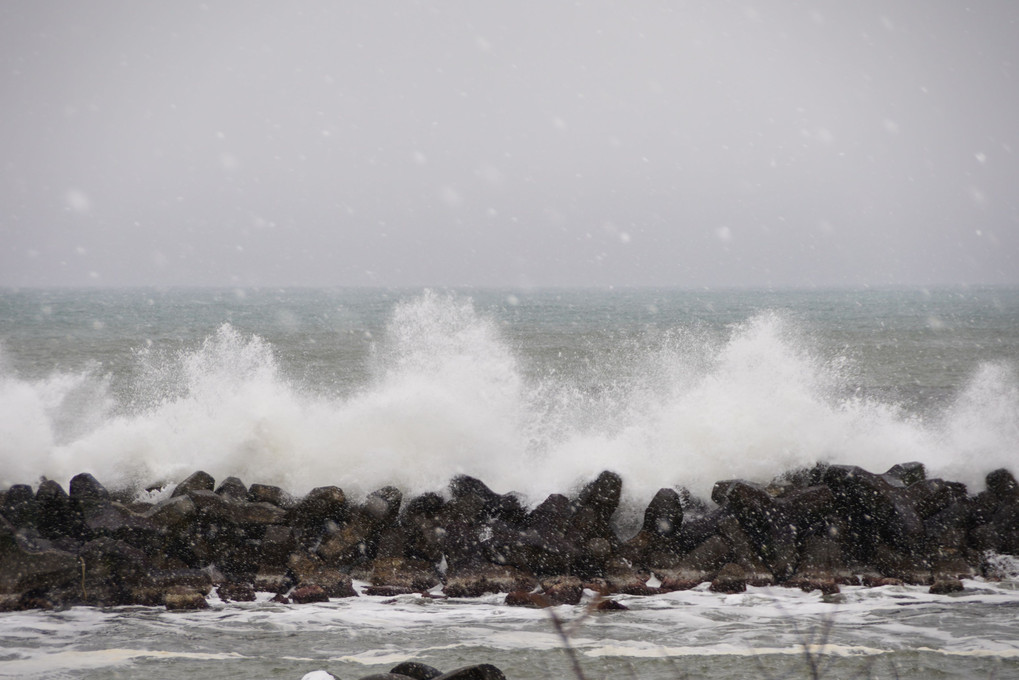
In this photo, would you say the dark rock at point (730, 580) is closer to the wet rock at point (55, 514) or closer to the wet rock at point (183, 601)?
A: the wet rock at point (183, 601)

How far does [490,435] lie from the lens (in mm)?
7613

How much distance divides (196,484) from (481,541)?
2.20 metres

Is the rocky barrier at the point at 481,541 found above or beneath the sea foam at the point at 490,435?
beneath

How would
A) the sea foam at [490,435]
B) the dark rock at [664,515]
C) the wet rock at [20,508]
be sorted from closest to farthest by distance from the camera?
1. the wet rock at [20,508]
2. the dark rock at [664,515]
3. the sea foam at [490,435]

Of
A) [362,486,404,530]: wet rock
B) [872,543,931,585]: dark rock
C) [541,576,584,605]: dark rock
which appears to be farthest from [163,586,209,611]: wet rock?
[872,543,931,585]: dark rock

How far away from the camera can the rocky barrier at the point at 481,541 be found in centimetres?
544

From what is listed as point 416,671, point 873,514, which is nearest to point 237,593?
point 416,671

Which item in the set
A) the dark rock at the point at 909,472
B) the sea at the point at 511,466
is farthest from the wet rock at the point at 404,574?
the dark rock at the point at 909,472

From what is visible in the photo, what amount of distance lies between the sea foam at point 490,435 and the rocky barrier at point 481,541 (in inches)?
21.9

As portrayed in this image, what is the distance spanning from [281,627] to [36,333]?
35.0 m

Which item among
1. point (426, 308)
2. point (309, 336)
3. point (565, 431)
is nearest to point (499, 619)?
→ point (565, 431)

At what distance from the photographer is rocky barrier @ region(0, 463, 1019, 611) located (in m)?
5.44

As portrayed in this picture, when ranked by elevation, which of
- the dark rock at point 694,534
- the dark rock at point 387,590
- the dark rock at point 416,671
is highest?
the dark rock at point 416,671

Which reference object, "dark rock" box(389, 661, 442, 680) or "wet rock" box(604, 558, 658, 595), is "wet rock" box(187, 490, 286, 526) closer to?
"wet rock" box(604, 558, 658, 595)
